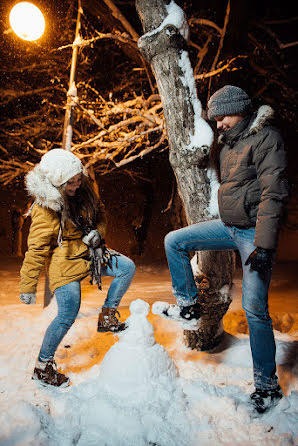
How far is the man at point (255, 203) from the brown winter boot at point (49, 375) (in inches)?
59.3

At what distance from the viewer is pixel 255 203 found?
2219 millimetres

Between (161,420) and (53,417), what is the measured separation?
0.76m

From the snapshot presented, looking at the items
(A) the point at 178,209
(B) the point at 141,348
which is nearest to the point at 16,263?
(A) the point at 178,209

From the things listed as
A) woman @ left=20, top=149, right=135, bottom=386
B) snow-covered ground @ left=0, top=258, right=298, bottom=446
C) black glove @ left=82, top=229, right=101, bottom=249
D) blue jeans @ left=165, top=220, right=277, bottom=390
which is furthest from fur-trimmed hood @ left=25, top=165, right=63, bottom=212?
snow-covered ground @ left=0, top=258, right=298, bottom=446

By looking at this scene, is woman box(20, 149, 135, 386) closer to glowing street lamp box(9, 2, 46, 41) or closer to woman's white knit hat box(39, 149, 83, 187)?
woman's white knit hat box(39, 149, 83, 187)

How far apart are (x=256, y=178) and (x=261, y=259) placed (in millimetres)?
571

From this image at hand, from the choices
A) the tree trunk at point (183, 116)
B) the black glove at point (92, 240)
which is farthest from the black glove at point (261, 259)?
the black glove at point (92, 240)

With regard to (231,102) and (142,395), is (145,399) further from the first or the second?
(231,102)

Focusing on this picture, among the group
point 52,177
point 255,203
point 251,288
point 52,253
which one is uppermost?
point 52,177

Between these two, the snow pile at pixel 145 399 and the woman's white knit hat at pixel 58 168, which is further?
the woman's white knit hat at pixel 58 168

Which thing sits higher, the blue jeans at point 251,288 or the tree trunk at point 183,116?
the tree trunk at point 183,116

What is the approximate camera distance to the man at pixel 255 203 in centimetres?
205

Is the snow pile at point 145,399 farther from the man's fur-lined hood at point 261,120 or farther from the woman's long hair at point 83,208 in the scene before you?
the man's fur-lined hood at point 261,120

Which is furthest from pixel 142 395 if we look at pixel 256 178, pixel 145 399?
pixel 256 178
